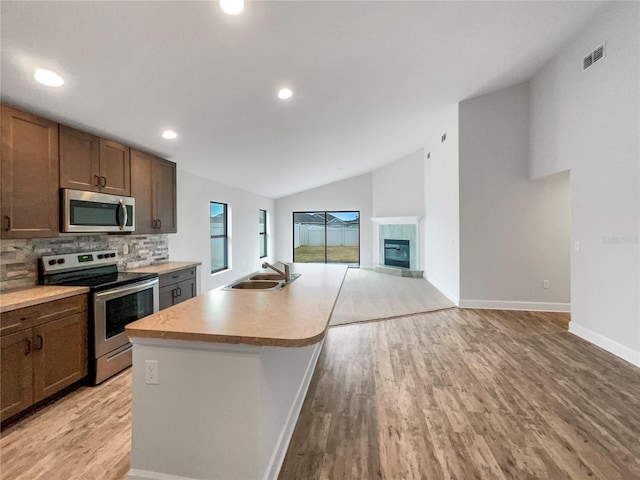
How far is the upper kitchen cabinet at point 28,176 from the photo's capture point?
82.4 inches

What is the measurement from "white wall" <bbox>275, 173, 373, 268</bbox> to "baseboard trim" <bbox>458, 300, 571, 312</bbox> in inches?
190

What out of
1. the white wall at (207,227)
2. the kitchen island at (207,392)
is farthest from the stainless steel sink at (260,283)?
the white wall at (207,227)

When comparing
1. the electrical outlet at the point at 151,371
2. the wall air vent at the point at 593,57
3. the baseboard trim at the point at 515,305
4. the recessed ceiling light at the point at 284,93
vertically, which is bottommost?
the baseboard trim at the point at 515,305

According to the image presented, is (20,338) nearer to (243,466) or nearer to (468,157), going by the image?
(243,466)

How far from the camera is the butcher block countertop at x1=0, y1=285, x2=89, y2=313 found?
192cm

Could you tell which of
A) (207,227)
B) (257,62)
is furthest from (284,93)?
(207,227)

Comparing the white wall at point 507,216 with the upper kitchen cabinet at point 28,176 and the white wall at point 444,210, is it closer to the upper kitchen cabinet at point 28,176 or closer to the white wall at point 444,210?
the white wall at point 444,210

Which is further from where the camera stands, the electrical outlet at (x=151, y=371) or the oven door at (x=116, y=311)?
the oven door at (x=116, y=311)

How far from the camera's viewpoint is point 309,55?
2.54m

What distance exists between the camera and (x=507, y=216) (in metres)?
4.80

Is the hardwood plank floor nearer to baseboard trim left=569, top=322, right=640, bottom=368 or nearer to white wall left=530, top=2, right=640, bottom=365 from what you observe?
baseboard trim left=569, top=322, right=640, bottom=368

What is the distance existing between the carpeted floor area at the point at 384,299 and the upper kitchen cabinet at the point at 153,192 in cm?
248

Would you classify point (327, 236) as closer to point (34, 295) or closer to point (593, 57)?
point (593, 57)

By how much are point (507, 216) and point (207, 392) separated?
5.01 meters
